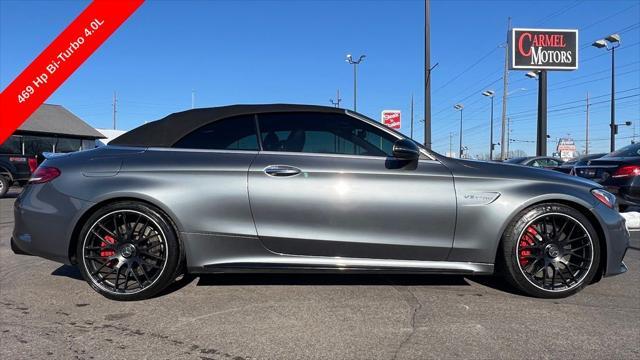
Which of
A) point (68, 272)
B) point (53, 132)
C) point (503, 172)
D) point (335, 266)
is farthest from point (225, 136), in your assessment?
point (53, 132)

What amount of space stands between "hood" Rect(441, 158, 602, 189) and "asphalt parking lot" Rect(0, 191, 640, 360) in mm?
984

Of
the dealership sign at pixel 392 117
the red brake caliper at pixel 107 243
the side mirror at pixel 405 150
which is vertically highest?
the dealership sign at pixel 392 117

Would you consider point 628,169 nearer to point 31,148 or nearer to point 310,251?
point 310,251

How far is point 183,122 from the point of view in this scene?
4160 millimetres

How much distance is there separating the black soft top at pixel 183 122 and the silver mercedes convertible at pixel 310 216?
0.13 meters

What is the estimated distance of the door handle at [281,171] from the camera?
3.81 m

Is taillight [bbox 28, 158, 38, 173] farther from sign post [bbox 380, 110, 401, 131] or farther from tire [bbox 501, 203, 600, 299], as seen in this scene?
tire [bbox 501, 203, 600, 299]

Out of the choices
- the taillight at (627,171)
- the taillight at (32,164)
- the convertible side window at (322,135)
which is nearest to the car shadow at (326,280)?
the convertible side window at (322,135)

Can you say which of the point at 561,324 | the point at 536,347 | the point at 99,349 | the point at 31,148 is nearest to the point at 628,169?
the point at 561,324

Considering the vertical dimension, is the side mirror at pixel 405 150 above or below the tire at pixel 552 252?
above

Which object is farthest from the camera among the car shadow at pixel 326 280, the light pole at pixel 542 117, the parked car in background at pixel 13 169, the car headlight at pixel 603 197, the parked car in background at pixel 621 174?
the light pole at pixel 542 117

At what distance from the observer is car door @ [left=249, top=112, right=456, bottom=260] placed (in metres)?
3.77

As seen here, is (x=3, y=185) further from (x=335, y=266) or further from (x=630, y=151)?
(x=630, y=151)

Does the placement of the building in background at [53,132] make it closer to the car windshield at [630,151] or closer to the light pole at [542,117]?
the car windshield at [630,151]
